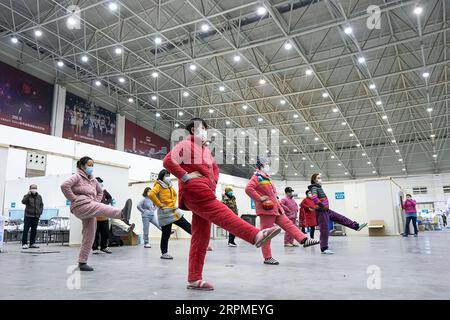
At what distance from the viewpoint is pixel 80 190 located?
165 inches

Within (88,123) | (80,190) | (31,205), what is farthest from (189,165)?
(88,123)

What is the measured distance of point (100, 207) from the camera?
4.03m

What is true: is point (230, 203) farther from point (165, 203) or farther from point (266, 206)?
point (266, 206)

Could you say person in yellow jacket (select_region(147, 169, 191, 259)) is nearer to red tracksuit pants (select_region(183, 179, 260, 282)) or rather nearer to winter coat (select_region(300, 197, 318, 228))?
red tracksuit pants (select_region(183, 179, 260, 282))

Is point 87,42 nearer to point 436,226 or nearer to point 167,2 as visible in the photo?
point 167,2

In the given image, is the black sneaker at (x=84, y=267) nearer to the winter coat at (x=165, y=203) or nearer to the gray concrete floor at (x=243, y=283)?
the gray concrete floor at (x=243, y=283)

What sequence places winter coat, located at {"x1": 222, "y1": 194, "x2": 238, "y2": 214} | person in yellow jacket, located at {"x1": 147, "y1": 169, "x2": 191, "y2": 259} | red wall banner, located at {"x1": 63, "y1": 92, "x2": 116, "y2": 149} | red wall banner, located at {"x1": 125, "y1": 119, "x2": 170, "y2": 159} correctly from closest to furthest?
1. person in yellow jacket, located at {"x1": 147, "y1": 169, "x2": 191, "y2": 259}
2. winter coat, located at {"x1": 222, "y1": 194, "x2": 238, "y2": 214}
3. red wall banner, located at {"x1": 63, "y1": 92, "x2": 116, "y2": 149}
4. red wall banner, located at {"x1": 125, "y1": 119, "x2": 170, "y2": 159}

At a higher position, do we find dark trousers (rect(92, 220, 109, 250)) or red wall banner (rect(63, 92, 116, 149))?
red wall banner (rect(63, 92, 116, 149))

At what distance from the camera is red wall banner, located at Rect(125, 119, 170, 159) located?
23.9 metres

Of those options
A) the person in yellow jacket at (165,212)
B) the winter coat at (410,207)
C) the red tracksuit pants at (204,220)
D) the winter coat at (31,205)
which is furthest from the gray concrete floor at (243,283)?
the winter coat at (410,207)

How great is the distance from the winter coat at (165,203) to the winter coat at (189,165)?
3074 mm

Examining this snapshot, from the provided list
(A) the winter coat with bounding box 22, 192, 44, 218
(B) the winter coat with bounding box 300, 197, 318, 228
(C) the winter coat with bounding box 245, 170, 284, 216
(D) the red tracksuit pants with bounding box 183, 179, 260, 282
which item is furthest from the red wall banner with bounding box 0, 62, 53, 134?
(D) the red tracksuit pants with bounding box 183, 179, 260, 282

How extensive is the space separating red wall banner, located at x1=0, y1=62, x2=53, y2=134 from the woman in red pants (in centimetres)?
1644

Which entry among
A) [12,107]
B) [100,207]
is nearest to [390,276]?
[100,207]
